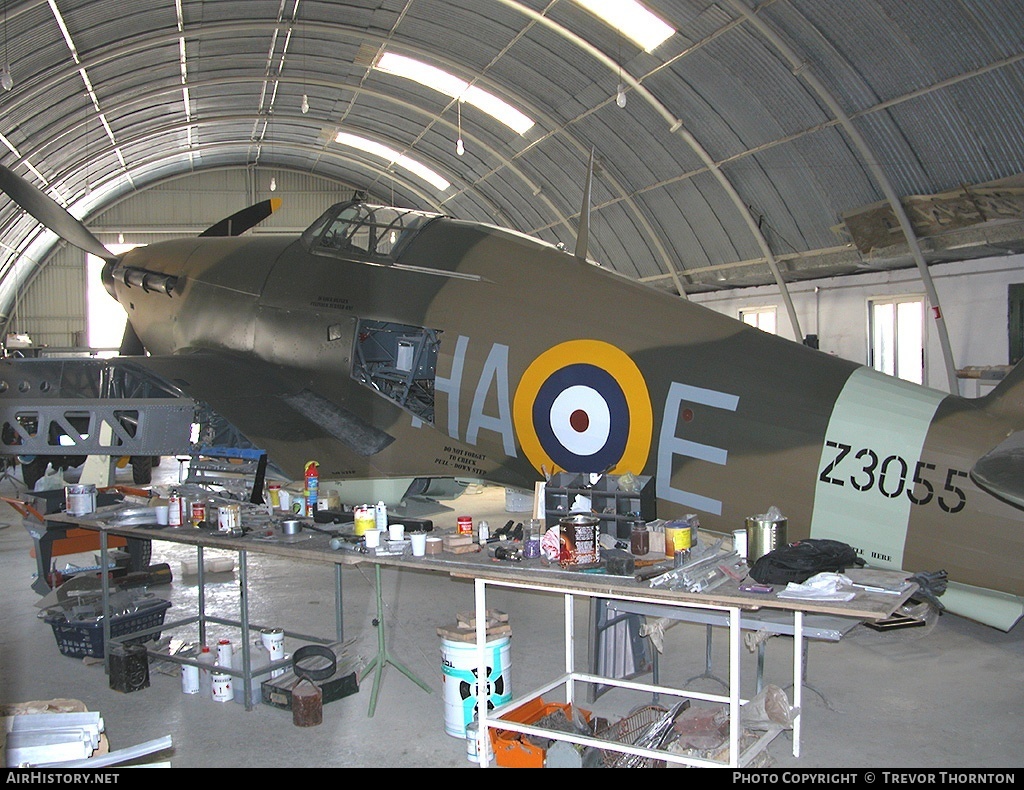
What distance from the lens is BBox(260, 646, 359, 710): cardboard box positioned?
5375 millimetres

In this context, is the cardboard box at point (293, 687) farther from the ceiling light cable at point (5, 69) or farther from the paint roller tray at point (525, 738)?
the ceiling light cable at point (5, 69)

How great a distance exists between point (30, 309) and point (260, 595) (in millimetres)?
26317

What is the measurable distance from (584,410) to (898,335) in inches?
446

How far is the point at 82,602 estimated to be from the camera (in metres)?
6.89

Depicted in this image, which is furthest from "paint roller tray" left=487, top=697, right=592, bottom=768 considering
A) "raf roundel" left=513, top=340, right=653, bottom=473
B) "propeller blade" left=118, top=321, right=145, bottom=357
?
"propeller blade" left=118, top=321, right=145, bottom=357

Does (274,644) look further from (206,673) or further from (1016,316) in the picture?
(1016,316)

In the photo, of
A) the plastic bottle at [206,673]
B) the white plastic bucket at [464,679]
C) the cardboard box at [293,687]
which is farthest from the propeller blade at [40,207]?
the white plastic bucket at [464,679]

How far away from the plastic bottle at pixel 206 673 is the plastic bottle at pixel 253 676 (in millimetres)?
136

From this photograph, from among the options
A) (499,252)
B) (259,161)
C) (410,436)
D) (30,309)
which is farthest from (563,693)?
(30,309)

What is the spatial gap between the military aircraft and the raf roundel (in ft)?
0.04

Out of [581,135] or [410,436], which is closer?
[410,436]

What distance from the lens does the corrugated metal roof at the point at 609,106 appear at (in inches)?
460

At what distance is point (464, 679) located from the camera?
4898 millimetres
